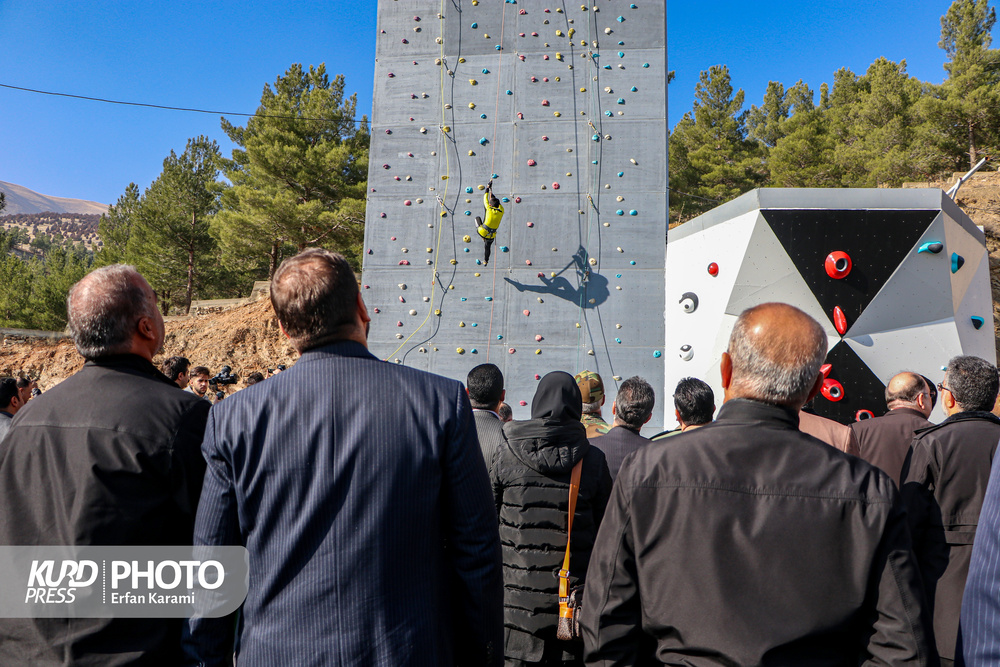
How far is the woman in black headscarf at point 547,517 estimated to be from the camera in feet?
8.70

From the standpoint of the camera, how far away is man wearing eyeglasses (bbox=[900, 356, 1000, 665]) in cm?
252

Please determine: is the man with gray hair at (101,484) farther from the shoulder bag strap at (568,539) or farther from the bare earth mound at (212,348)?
the bare earth mound at (212,348)

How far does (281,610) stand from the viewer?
4.99ft

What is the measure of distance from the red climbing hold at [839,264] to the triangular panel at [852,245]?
0.04 metres

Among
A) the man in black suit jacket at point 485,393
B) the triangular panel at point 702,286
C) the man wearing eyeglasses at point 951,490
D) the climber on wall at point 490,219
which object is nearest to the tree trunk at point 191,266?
the climber on wall at point 490,219

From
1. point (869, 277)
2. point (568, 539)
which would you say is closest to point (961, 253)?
point (869, 277)

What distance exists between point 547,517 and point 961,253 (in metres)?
5.94

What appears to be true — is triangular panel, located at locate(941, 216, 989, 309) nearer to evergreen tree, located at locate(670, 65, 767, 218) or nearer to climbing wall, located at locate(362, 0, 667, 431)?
climbing wall, located at locate(362, 0, 667, 431)

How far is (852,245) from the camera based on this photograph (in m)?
6.12

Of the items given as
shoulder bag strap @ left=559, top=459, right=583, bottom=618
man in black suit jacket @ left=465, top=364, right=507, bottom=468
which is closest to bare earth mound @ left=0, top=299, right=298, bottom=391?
man in black suit jacket @ left=465, top=364, right=507, bottom=468

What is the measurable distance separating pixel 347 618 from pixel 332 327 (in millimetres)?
729

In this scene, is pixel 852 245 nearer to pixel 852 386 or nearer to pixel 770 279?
pixel 770 279

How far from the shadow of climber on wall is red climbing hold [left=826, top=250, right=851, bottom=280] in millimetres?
3425

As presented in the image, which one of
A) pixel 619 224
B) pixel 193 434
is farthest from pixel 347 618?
pixel 619 224
